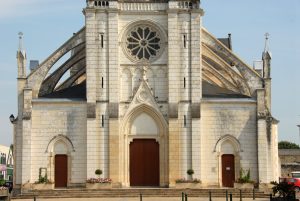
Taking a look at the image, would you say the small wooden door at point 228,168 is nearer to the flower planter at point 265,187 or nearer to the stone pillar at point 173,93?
the flower planter at point 265,187

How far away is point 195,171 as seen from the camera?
4594 cm

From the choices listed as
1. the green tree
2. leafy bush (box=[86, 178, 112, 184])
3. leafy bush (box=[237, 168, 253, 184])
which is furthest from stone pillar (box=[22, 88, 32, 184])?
the green tree

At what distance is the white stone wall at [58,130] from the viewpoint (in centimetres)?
4638

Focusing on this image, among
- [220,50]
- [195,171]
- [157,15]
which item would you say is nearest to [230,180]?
[195,171]

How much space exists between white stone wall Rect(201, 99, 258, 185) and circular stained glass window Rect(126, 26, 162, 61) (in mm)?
4856

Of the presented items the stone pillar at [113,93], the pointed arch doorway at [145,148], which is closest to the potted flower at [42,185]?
the stone pillar at [113,93]

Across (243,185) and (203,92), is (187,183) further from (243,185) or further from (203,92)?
(203,92)

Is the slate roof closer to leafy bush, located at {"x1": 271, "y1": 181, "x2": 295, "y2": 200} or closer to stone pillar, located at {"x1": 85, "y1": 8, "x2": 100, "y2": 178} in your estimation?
stone pillar, located at {"x1": 85, "y1": 8, "x2": 100, "y2": 178}

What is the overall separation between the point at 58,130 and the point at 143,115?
563 centimetres

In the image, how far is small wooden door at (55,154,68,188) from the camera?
46.6 meters

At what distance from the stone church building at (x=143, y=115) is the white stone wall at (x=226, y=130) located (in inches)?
2.6

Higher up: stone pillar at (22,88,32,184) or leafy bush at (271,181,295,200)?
stone pillar at (22,88,32,184)

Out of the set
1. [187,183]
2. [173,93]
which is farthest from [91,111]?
[187,183]

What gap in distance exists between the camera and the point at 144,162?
156 ft
